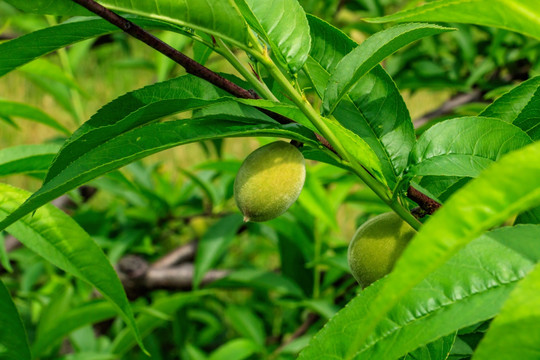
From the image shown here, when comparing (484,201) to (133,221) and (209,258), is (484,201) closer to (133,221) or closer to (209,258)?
(209,258)

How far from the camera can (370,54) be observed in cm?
38

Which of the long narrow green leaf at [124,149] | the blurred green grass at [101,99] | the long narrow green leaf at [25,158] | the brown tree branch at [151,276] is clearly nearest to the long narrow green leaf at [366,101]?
the long narrow green leaf at [124,149]

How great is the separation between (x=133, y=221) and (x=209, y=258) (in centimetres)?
42

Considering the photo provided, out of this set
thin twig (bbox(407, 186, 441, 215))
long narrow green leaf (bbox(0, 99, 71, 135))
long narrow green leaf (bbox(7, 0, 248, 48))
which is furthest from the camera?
long narrow green leaf (bbox(0, 99, 71, 135))

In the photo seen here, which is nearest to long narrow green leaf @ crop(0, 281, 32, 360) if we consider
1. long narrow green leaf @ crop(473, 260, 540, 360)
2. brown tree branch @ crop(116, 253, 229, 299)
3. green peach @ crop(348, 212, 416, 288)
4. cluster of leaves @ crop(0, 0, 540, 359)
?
cluster of leaves @ crop(0, 0, 540, 359)

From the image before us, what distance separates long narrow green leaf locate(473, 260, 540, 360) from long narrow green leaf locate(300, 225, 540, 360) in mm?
63

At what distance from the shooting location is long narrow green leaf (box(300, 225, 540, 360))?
31 centimetres

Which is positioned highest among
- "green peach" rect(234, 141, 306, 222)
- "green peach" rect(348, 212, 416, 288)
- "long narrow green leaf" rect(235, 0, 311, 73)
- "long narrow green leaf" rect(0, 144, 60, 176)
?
"long narrow green leaf" rect(0, 144, 60, 176)

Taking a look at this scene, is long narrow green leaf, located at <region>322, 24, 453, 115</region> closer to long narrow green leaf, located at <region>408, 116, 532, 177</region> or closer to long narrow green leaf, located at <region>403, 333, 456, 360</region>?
long narrow green leaf, located at <region>408, 116, 532, 177</region>

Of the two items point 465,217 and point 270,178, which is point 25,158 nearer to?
point 270,178

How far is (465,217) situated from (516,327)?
6 cm

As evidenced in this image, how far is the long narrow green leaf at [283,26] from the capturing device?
0.39 meters

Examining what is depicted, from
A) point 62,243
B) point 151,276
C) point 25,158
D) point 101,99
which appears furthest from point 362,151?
point 101,99

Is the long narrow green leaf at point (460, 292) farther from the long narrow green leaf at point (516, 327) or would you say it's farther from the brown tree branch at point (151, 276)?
the brown tree branch at point (151, 276)
